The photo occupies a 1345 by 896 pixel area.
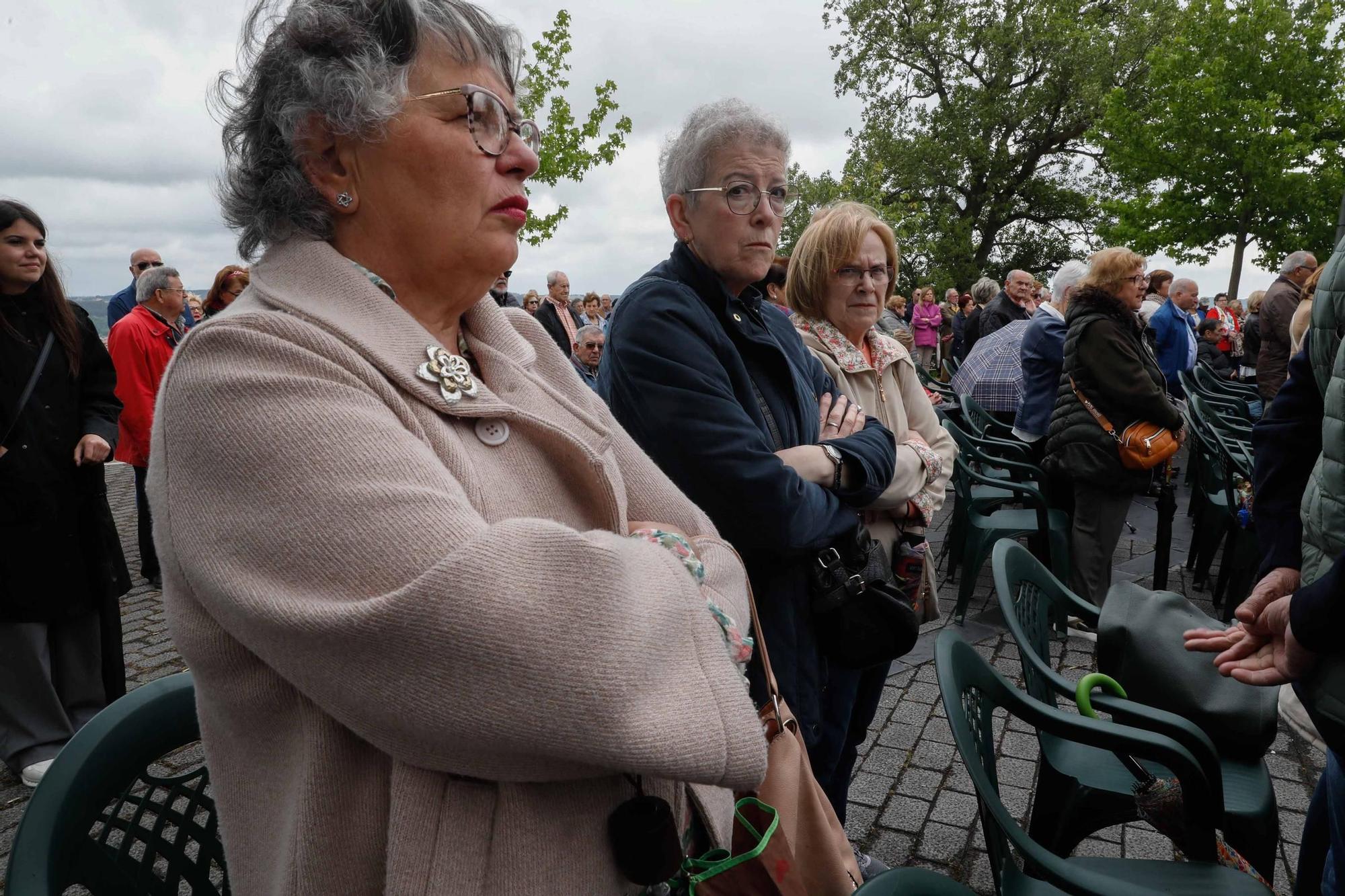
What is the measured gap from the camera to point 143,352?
5480mm

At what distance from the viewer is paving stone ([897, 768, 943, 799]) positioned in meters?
3.23

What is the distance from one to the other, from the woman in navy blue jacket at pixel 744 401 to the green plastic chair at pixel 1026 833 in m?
0.40

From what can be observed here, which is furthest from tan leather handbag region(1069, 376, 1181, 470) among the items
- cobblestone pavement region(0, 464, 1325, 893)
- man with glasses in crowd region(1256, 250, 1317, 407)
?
man with glasses in crowd region(1256, 250, 1317, 407)

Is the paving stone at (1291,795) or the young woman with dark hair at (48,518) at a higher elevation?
the young woman with dark hair at (48,518)

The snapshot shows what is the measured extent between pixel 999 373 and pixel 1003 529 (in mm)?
2170

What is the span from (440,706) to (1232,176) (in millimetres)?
27014

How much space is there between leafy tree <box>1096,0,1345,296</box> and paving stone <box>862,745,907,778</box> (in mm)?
23748

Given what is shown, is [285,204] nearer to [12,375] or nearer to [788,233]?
[12,375]

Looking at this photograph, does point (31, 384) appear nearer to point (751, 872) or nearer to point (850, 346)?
point (850, 346)

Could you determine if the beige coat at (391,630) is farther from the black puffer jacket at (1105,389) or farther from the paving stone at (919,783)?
the black puffer jacket at (1105,389)

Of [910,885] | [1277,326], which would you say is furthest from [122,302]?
[1277,326]

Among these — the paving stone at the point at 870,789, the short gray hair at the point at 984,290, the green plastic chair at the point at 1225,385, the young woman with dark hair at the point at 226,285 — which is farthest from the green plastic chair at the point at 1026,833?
the short gray hair at the point at 984,290

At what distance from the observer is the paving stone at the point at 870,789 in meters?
3.19

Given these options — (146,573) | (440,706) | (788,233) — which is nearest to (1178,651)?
(440,706)
